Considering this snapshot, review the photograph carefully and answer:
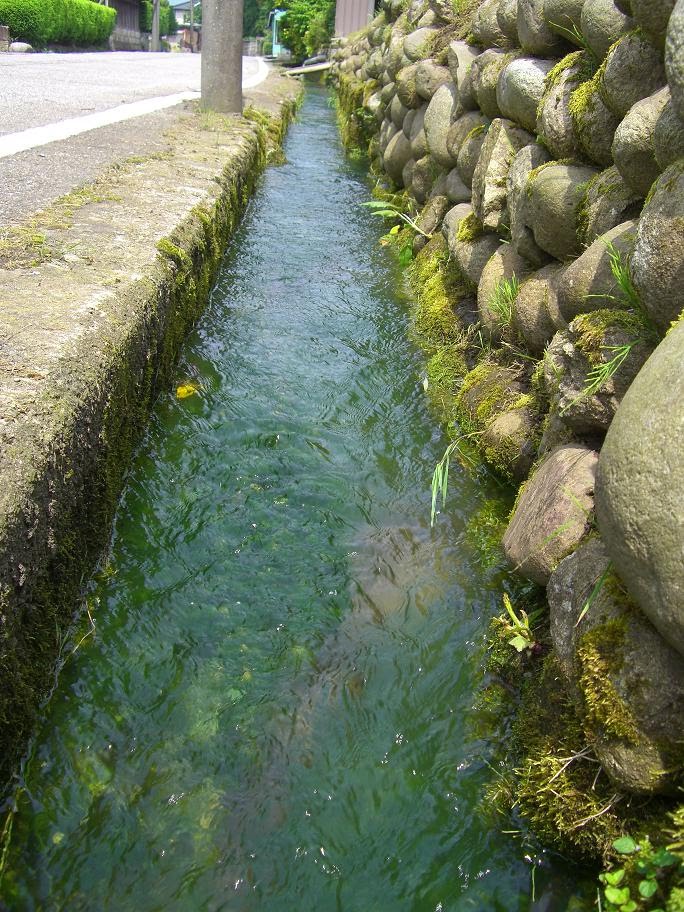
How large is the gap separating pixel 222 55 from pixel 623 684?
943 cm

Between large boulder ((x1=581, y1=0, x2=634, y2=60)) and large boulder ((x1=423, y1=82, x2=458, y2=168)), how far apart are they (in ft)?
9.08

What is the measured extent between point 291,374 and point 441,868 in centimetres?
313

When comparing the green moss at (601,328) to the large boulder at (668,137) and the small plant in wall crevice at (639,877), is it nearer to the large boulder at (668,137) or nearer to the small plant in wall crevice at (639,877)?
the large boulder at (668,137)

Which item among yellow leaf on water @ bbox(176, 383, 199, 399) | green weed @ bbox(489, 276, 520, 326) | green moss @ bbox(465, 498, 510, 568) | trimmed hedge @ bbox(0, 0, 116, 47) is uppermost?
trimmed hedge @ bbox(0, 0, 116, 47)

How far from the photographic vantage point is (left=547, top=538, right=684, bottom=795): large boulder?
1895 mm

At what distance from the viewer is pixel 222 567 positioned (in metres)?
3.16

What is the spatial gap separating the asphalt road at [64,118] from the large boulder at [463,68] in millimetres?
2654

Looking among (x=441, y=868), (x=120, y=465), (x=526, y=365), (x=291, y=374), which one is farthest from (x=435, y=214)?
(x=441, y=868)

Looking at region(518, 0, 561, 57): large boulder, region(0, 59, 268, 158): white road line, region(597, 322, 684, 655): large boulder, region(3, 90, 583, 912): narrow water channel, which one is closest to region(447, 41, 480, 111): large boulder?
region(518, 0, 561, 57): large boulder

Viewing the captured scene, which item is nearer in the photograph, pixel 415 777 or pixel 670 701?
pixel 670 701

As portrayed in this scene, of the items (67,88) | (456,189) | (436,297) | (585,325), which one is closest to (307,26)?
(67,88)

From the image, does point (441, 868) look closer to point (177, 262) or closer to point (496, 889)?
point (496, 889)

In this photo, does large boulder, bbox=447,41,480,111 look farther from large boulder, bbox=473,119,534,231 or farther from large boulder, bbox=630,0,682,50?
large boulder, bbox=630,0,682,50

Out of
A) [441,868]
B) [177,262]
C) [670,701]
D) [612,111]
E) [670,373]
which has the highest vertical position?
[612,111]
